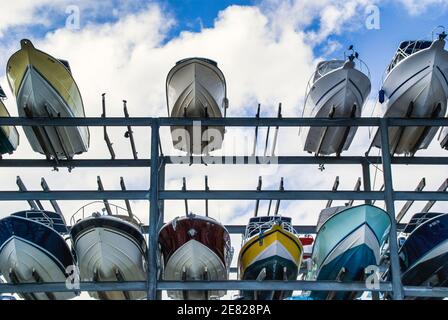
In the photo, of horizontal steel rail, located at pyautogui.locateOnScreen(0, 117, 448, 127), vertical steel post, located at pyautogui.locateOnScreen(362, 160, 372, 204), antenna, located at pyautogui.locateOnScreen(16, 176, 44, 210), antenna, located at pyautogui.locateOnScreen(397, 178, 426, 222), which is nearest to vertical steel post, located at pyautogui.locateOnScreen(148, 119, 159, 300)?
horizontal steel rail, located at pyautogui.locateOnScreen(0, 117, 448, 127)

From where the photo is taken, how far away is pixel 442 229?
767 centimetres

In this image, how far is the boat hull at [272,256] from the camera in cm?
746

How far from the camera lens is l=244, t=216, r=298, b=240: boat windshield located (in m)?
7.97

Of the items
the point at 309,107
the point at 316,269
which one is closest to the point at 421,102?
the point at 309,107

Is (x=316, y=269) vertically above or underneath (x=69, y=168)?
underneath

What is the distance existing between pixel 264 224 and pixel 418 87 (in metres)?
2.50

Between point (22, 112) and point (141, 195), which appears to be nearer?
point (141, 195)

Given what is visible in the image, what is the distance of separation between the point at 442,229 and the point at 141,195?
351cm

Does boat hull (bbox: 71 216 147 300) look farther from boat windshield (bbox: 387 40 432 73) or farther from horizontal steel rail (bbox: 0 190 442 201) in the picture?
boat windshield (bbox: 387 40 432 73)

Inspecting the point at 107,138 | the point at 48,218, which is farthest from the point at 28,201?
the point at 107,138

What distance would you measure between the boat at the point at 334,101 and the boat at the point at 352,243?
125 cm

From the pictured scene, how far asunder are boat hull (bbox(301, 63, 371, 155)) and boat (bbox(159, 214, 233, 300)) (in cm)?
200
